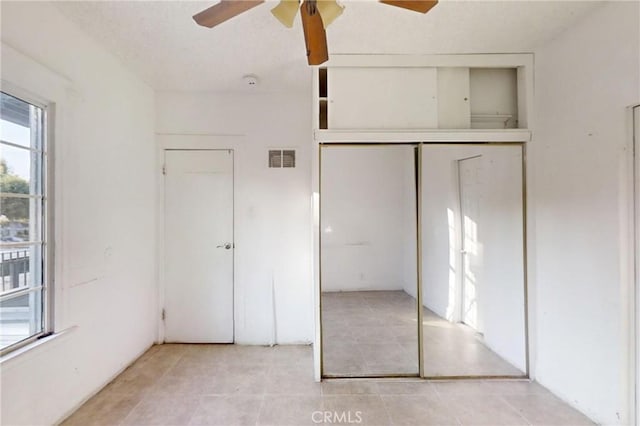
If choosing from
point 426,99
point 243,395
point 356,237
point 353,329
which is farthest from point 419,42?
point 243,395

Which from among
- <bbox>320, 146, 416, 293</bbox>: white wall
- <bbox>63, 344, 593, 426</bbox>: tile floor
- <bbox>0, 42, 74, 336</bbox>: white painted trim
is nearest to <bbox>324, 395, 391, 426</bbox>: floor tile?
<bbox>63, 344, 593, 426</bbox>: tile floor

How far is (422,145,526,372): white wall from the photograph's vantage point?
2592 millimetres

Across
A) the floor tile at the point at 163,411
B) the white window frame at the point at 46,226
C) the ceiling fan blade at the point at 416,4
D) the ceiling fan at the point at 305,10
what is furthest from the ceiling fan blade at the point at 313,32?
the floor tile at the point at 163,411

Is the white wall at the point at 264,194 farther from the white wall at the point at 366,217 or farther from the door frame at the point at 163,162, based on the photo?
the white wall at the point at 366,217

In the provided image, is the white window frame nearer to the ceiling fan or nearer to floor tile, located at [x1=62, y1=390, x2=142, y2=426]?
floor tile, located at [x1=62, y1=390, x2=142, y2=426]

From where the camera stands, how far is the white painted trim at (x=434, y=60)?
8.29 ft

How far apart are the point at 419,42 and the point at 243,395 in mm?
2944

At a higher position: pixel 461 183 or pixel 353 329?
pixel 461 183

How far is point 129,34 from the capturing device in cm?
221

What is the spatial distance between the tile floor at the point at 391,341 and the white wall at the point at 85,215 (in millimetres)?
1730

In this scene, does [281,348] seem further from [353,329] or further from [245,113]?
[245,113]

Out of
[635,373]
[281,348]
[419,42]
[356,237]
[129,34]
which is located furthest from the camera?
[281,348]

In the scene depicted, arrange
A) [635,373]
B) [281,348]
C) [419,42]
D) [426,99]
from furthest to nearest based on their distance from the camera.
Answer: [281,348] → [426,99] → [419,42] → [635,373]

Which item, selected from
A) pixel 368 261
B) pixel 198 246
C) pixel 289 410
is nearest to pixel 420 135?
pixel 368 261
